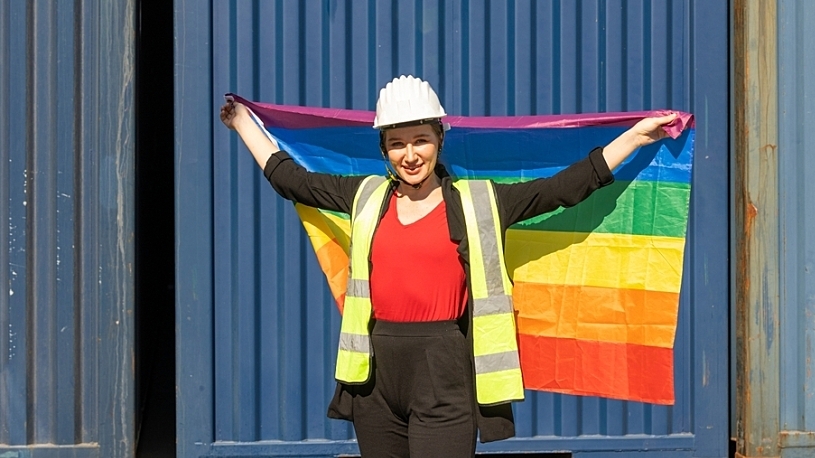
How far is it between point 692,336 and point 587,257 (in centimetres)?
151

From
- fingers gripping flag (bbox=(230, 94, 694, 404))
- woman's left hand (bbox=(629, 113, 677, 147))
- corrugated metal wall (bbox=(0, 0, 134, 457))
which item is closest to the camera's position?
woman's left hand (bbox=(629, 113, 677, 147))

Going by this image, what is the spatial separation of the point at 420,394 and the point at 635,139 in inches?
43.9

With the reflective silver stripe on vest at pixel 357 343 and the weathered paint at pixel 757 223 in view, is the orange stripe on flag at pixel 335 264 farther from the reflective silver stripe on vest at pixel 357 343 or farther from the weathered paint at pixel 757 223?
the weathered paint at pixel 757 223

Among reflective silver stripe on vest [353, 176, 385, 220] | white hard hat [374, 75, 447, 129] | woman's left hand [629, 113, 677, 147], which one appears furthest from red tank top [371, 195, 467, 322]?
woman's left hand [629, 113, 677, 147]

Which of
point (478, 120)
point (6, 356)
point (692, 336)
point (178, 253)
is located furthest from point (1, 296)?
point (692, 336)

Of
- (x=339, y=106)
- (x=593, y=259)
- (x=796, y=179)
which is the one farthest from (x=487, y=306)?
(x=796, y=179)

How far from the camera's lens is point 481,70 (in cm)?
534

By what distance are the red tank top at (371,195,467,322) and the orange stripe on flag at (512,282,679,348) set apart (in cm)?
68

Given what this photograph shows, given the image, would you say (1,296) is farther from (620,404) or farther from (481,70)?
(620,404)

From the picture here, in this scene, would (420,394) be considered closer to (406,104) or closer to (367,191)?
(367,191)

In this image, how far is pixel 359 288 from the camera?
11.9 feet

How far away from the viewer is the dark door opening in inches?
223

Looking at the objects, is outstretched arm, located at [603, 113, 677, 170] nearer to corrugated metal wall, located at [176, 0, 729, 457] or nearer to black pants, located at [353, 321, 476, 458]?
black pants, located at [353, 321, 476, 458]

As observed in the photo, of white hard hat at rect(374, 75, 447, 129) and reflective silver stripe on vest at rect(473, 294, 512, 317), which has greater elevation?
white hard hat at rect(374, 75, 447, 129)
